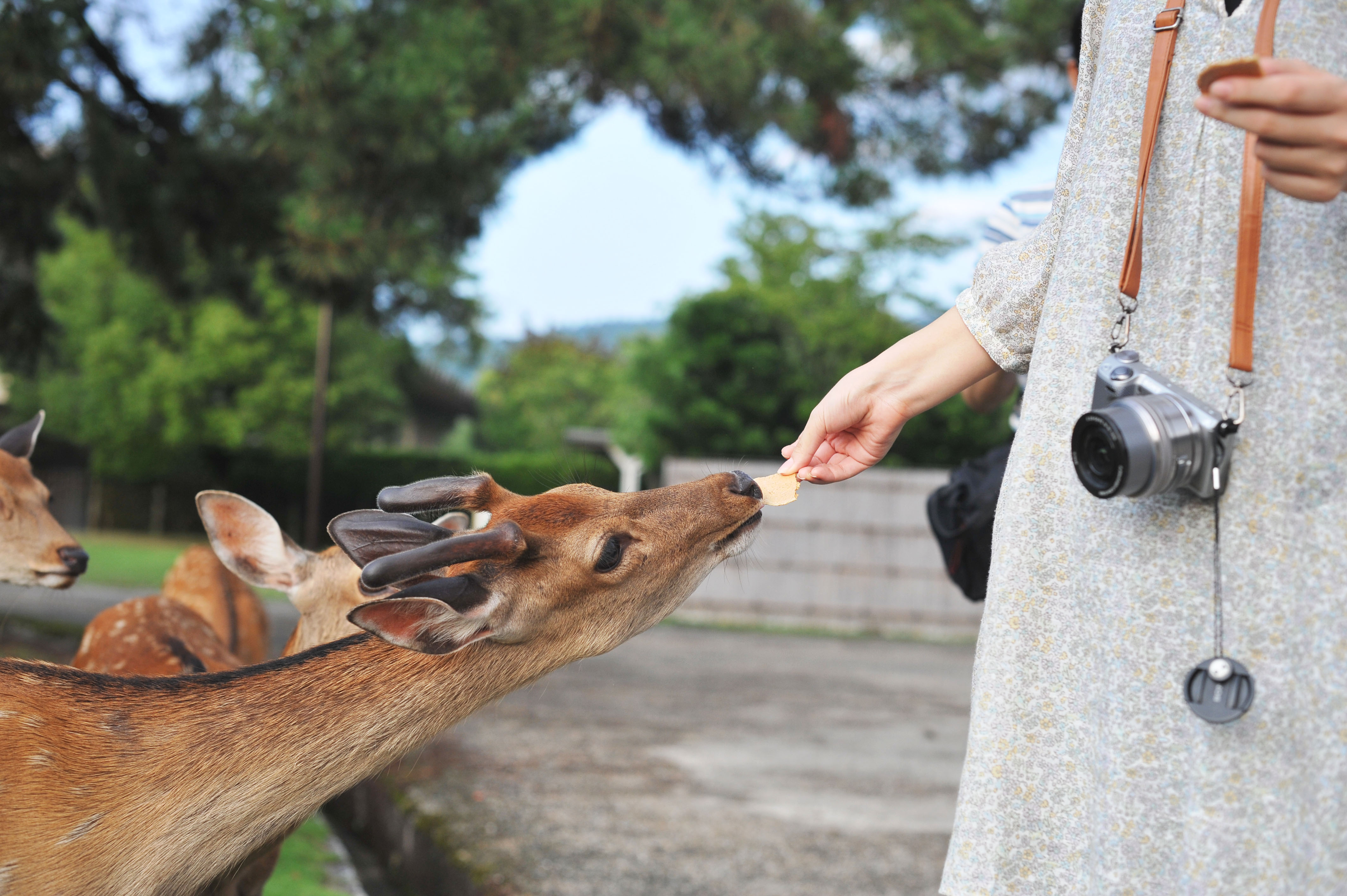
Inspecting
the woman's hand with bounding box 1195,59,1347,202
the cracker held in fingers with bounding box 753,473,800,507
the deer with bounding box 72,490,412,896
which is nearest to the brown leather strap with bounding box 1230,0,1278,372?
the woman's hand with bounding box 1195,59,1347,202

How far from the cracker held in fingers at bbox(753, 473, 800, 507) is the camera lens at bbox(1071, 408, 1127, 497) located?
762 millimetres

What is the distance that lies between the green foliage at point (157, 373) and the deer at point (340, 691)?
23.2 m

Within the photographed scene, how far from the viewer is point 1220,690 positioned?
3.50 feet

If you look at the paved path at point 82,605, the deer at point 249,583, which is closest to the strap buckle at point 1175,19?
the deer at point 249,583

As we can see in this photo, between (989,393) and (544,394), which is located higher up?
(544,394)

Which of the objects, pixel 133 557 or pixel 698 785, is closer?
pixel 698 785

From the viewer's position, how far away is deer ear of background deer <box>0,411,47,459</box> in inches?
106

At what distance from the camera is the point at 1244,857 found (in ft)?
3.43

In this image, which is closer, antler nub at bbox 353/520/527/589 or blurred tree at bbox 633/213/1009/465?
antler nub at bbox 353/520/527/589

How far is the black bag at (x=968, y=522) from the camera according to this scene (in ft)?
→ 7.97

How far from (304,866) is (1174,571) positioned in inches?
130

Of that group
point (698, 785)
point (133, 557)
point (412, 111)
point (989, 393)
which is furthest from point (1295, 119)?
point (133, 557)

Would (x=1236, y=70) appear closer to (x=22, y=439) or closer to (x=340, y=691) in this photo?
(x=340, y=691)

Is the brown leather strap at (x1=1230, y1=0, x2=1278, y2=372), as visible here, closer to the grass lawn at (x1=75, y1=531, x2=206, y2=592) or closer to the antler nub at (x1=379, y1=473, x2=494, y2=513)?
the antler nub at (x1=379, y1=473, x2=494, y2=513)
